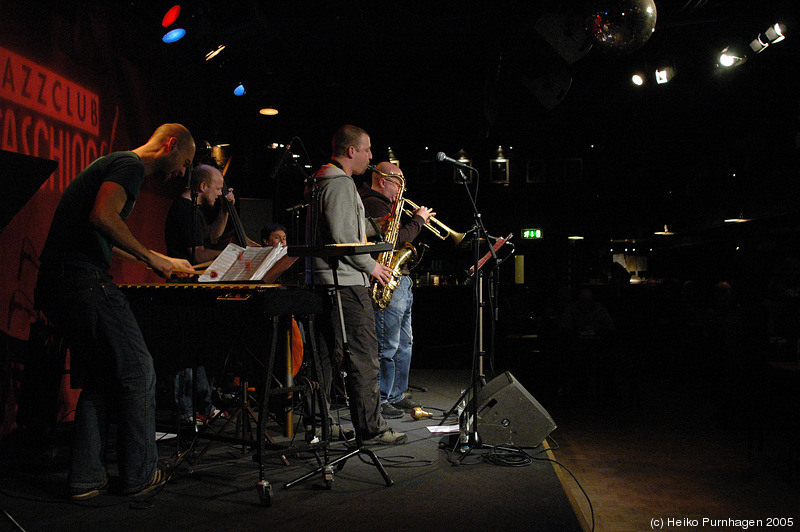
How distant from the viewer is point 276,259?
10.1ft

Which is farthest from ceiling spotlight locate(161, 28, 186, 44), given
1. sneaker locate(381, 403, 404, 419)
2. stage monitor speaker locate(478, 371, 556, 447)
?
stage monitor speaker locate(478, 371, 556, 447)

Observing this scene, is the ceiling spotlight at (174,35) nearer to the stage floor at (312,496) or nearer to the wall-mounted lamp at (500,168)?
the stage floor at (312,496)

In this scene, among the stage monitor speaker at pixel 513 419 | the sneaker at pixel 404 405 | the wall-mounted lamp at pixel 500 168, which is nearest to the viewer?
the stage monitor speaker at pixel 513 419

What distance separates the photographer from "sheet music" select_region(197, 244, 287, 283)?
2947 mm

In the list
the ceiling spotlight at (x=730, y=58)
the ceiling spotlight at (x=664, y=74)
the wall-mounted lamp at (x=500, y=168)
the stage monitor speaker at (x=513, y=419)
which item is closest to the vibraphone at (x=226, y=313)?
the stage monitor speaker at (x=513, y=419)

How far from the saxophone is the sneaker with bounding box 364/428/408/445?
108 centimetres

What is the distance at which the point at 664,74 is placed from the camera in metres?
7.73

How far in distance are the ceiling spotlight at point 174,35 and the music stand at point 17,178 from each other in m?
3.68

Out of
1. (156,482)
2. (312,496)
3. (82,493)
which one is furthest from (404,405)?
(82,493)

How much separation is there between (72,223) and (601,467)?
3.77 meters

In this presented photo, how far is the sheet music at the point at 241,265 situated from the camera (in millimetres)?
2947

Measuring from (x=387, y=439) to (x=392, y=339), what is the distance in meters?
1.00

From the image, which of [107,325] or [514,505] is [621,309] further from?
[107,325]

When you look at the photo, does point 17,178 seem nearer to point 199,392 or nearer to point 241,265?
point 241,265
